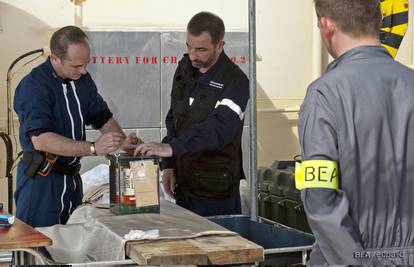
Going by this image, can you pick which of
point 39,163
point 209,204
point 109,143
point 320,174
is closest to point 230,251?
point 320,174

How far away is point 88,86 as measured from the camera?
15.7 ft

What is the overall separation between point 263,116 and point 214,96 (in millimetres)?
3283

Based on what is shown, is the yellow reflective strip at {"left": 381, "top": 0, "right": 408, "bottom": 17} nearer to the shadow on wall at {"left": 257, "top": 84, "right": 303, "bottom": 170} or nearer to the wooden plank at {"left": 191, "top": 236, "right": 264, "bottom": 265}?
the wooden plank at {"left": 191, "top": 236, "right": 264, "bottom": 265}

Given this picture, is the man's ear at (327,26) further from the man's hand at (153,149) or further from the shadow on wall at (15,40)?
the shadow on wall at (15,40)

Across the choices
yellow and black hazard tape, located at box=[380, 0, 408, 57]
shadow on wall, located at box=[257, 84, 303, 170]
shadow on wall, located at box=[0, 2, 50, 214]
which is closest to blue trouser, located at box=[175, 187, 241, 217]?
yellow and black hazard tape, located at box=[380, 0, 408, 57]

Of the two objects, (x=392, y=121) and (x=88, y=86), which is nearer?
(x=392, y=121)

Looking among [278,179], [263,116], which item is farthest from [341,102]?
[263,116]

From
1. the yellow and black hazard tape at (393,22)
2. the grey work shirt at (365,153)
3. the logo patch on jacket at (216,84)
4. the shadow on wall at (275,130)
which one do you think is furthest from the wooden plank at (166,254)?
the shadow on wall at (275,130)

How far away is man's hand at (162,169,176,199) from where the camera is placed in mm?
4855

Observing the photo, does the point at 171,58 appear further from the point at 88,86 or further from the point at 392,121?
the point at 392,121

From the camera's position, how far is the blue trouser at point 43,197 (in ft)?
14.9

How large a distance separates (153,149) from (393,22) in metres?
1.39

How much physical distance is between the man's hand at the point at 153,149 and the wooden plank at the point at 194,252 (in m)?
0.80

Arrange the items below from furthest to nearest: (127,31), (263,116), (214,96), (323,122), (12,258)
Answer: (263,116), (127,31), (214,96), (12,258), (323,122)
